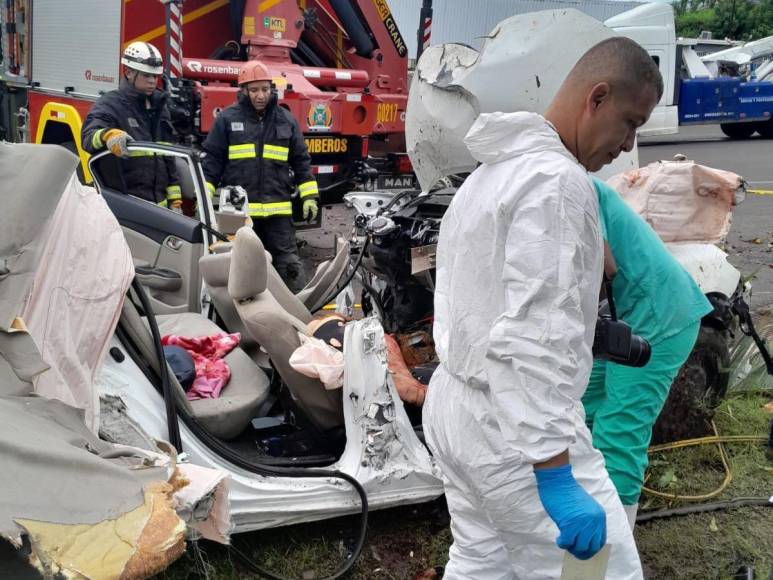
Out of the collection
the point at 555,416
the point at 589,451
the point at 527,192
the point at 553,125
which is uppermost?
the point at 553,125

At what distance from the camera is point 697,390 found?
3.74 metres

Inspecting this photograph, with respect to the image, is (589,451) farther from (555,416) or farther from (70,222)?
(70,222)

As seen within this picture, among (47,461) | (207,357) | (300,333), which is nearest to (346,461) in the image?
(300,333)

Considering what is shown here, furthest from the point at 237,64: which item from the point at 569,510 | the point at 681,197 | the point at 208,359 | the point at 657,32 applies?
the point at 657,32

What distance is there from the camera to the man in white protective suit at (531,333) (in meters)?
1.58

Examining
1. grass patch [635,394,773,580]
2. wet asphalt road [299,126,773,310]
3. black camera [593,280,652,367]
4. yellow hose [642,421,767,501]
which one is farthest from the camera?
wet asphalt road [299,126,773,310]

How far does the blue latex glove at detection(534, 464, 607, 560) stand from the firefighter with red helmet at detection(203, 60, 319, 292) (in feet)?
14.4

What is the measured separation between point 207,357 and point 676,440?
2201 mm

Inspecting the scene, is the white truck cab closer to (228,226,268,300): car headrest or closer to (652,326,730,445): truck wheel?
(652,326,730,445): truck wheel

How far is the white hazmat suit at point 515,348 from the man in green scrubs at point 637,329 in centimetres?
85

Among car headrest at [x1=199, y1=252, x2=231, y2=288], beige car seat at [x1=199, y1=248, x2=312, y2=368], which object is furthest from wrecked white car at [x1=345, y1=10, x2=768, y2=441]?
car headrest at [x1=199, y1=252, x2=231, y2=288]

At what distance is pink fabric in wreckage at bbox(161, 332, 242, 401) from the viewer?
3029 mm

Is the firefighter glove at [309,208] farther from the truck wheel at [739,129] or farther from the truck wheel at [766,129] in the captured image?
the truck wheel at [766,129]

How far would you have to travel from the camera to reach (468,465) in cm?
183
